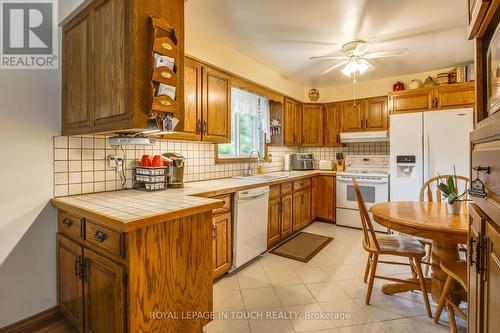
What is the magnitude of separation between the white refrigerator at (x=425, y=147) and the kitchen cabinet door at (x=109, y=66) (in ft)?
11.8

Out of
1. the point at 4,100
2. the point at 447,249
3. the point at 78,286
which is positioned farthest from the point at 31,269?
the point at 447,249

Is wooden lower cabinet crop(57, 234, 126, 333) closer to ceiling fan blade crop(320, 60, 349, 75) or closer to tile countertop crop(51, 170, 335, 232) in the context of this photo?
tile countertop crop(51, 170, 335, 232)

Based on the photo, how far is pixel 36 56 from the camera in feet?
5.98

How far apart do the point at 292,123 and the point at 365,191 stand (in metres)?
1.64

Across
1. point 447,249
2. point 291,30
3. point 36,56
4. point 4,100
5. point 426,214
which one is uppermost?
point 291,30

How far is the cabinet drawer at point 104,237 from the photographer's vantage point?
4.19 feet

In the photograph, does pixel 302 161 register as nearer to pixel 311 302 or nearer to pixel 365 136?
pixel 365 136

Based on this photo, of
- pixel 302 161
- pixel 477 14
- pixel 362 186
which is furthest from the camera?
pixel 302 161

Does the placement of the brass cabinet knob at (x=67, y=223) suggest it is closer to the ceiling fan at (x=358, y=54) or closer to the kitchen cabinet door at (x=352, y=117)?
the ceiling fan at (x=358, y=54)

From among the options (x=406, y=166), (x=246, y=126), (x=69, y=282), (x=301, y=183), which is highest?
(x=246, y=126)

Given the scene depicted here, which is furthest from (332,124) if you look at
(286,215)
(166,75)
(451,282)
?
(166,75)

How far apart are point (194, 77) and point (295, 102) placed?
2.49m

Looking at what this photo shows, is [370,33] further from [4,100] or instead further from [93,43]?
[4,100]

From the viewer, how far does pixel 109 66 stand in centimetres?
156
